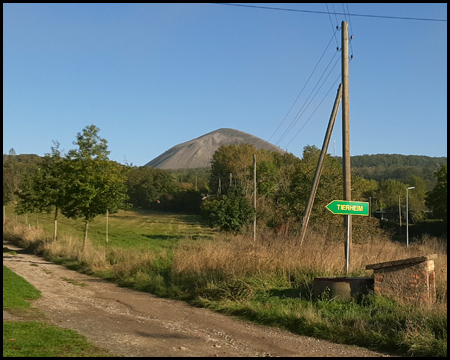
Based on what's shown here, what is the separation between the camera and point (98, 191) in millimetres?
26828

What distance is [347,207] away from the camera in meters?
12.4

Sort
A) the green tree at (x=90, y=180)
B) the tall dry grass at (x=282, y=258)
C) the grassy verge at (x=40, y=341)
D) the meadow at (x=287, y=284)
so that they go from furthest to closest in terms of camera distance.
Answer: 1. the green tree at (x=90, y=180)
2. the tall dry grass at (x=282, y=258)
3. the meadow at (x=287, y=284)
4. the grassy verge at (x=40, y=341)

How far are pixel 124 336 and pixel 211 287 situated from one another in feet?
15.7

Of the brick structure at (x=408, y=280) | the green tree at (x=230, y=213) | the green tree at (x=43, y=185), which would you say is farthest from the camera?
the green tree at (x=230, y=213)

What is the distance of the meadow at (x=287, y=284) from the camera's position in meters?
8.65

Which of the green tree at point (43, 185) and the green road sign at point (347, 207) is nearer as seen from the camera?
the green road sign at point (347, 207)

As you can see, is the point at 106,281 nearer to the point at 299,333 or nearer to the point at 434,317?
the point at 299,333

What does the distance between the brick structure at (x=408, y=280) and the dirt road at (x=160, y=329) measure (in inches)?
104

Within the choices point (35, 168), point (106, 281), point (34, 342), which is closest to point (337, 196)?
point (106, 281)

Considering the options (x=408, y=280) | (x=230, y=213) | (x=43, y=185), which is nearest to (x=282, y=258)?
(x=408, y=280)

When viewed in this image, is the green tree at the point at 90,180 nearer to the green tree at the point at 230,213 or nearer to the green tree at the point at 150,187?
the green tree at the point at 230,213

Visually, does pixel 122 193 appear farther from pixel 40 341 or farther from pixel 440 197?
pixel 440 197

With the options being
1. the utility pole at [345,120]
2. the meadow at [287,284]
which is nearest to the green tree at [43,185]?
the meadow at [287,284]

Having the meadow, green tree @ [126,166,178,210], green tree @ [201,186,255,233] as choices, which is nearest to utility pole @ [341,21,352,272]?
the meadow
